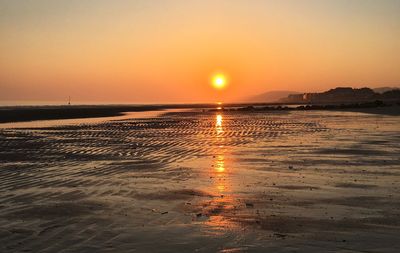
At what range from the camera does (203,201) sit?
31.8 ft

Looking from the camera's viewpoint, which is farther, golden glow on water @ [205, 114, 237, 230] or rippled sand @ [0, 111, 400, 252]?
golden glow on water @ [205, 114, 237, 230]

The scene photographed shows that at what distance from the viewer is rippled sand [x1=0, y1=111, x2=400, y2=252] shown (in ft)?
22.4

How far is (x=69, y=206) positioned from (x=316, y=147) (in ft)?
43.3

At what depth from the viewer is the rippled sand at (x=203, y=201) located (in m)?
6.84

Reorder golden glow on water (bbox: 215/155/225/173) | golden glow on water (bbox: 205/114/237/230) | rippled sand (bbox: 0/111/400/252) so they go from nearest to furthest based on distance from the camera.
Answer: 1. rippled sand (bbox: 0/111/400/252)
2. golden glow on water (bbox: 205/114/237/230)
3. golden glow on water (bbox: 215/155/225/173)

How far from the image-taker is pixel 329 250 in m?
6.33

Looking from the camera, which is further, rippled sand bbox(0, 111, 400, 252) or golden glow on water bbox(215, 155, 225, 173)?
golden glow on water bbox(215, 155, 225, 173)

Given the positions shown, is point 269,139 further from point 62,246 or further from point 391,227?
point 62,246

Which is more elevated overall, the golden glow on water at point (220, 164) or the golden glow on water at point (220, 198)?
the golden glow on water at point (220, 198)

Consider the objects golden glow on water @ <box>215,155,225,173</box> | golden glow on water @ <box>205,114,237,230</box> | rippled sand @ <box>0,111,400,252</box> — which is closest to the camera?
rippled sand @ <box>0,111,400,252</box>

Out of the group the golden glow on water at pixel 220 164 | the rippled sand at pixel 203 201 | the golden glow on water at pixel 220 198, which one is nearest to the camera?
the rippled sand at pixel 203 201

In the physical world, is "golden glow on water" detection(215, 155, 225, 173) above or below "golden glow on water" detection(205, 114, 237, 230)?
below

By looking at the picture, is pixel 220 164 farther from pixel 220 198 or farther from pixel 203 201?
pixel 203 201

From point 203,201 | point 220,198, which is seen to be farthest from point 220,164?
point 203,201
